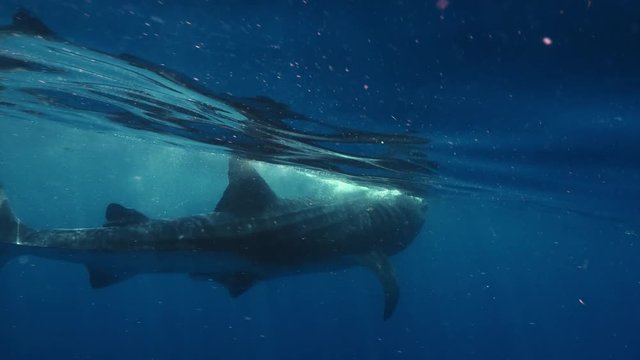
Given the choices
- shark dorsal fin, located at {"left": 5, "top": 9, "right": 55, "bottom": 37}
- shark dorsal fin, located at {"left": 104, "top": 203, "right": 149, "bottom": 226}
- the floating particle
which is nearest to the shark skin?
shark dorsal fin, located at {"left": 104, "top": 203, "right": 149, "bottom": 226}

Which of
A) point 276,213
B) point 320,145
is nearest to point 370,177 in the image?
point 320,145

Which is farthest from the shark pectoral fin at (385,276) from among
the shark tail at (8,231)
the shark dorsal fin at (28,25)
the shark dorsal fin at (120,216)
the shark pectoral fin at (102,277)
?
the shark dorsal fin at (28,25)

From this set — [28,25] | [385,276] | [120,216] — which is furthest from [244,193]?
[28,25]

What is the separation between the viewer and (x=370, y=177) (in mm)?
20359

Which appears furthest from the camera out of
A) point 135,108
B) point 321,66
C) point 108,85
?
point 135,108

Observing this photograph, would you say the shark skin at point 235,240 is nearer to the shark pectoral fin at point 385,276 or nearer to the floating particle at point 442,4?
the shark pectoral fin at point 385,276

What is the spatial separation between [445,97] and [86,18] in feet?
21.6

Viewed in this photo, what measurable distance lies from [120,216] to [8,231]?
2.16 metres

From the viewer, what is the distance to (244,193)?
10680 millimetres

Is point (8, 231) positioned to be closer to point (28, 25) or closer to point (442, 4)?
point (28, 25)

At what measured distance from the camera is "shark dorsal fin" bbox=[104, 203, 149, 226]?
944cm

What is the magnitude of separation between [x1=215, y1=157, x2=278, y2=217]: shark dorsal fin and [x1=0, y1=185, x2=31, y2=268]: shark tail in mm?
3928

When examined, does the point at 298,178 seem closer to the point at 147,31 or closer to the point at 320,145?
the point at 320,145

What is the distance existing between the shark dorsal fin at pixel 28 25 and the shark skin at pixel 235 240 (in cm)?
341
